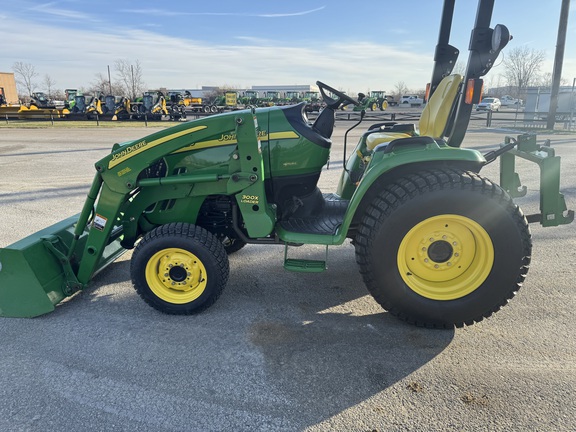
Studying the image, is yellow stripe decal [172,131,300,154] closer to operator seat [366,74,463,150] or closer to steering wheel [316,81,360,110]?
steering wheel [316,81,360,110]

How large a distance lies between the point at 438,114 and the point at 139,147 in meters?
2.53

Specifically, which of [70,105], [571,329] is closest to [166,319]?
[571,329]

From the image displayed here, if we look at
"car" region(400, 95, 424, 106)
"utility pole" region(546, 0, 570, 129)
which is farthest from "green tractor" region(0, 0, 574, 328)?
"car" region(400, 95, 424, 106)

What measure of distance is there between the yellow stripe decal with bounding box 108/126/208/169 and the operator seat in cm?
165

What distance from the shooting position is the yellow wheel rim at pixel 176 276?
10.1 feet

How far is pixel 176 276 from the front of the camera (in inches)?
122

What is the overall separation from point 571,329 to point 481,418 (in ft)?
4.22

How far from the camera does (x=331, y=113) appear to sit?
3352mm

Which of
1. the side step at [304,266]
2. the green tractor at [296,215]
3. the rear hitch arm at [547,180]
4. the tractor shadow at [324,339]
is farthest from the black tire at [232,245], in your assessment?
the rear hitch arm at [547,180]

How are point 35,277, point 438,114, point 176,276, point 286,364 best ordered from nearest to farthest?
point 286,364, point 35,277, point 176,276, point 438,114

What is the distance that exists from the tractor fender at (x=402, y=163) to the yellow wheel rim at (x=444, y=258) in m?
0.40

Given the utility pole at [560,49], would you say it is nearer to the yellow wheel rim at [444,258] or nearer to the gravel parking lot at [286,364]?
the gravel parking lot at [286,364]

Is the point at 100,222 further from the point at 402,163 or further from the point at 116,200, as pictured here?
the point at 402,163

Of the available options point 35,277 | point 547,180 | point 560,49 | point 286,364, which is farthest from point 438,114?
point 560,49
